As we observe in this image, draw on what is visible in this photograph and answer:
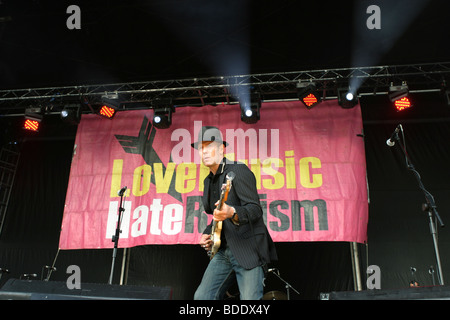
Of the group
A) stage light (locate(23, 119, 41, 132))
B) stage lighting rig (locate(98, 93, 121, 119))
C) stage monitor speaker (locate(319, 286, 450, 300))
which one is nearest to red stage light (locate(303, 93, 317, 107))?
stage lighting rig (locate(98, 93, 121, 119))

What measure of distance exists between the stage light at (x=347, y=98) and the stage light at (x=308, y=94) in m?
0.38

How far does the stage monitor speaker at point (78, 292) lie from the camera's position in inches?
98.6

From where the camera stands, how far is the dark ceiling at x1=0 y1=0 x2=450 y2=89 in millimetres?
6328

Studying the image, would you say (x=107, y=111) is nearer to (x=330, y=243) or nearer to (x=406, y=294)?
(x=330, y=243)

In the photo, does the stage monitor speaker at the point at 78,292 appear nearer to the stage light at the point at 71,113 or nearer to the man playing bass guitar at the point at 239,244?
the man playing bass guitar at the point at 239,244

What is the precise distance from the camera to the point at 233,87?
757 centimetres

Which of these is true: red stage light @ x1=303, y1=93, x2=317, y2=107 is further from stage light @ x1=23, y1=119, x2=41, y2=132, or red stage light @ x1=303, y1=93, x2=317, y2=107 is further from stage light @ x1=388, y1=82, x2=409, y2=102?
stage light @ x1=23, y1=119, x2=41, y2=132

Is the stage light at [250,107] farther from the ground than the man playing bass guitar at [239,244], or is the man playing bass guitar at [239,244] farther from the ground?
the stage light at [250,107]

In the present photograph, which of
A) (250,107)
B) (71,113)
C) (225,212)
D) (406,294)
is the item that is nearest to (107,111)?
(71,113)

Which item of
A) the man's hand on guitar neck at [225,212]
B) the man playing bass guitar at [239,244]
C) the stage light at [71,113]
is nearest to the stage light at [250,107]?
the stage light at [71,113]

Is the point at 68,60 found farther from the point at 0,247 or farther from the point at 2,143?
the point at 0,247

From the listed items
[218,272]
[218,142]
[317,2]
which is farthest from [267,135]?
[218,272]

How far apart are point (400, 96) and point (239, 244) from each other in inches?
222

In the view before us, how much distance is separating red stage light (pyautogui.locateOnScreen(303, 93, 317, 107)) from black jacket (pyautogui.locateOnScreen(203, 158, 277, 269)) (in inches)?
181
